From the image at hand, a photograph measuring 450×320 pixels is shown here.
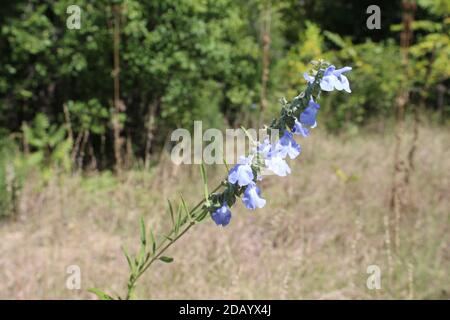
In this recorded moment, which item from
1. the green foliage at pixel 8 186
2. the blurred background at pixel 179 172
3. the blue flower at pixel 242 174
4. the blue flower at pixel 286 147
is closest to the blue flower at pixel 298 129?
the blue flower at pixel 286 147

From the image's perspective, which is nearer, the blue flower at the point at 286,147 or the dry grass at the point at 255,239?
the blue flower at the point at 286,147

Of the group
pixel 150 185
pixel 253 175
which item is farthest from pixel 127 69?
pixel 253 175

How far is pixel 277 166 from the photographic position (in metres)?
1.40

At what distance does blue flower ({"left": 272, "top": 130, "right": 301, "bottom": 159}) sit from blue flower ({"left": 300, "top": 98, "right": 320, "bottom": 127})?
0.20ft

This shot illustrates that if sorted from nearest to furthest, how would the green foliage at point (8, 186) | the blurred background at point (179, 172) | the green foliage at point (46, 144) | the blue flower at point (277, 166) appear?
the blue flower at point (277, 166), the blurred background at point (179, 172), the green foliage at point (8, 186), the green foliage at point (46, 144)

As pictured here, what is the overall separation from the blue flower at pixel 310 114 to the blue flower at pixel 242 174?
0.61 ft

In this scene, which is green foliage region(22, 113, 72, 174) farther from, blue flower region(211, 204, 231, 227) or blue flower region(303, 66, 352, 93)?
blue flower region(303, 66, 352, 93)

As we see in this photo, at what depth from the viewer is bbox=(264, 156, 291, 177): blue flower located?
1.38m

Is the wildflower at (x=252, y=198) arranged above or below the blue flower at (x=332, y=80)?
below

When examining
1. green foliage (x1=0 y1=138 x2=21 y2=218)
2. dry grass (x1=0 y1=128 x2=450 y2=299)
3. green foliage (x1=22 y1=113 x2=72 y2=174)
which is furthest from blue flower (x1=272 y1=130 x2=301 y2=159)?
green foliage (x1=22 y1=113 x2=72 y2=174)

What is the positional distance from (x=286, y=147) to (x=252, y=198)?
0.16 meters

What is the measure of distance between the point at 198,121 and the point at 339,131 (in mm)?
2438

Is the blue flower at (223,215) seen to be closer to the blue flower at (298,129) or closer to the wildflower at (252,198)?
the wildflower at (252,198)

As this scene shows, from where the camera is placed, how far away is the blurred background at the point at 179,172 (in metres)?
3.24
